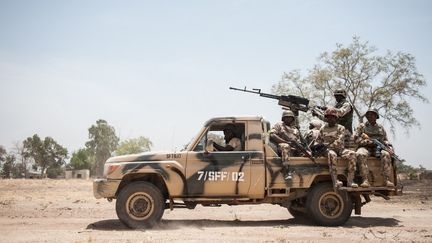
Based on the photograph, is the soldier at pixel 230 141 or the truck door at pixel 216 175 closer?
the truck door at pixel 216 175

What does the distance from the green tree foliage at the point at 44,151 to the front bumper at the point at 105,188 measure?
76.6 m

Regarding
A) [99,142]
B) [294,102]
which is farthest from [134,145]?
[294,102]

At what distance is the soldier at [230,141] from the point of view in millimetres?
8289

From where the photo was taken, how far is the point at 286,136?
846 cm

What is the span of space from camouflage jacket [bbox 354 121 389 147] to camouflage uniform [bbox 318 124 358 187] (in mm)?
438

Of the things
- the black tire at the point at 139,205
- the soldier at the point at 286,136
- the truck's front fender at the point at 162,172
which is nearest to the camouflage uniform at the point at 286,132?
the soldier at the point at 286,136

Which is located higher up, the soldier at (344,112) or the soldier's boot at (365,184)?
the soldier at (344,112)

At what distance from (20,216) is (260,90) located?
727 cm

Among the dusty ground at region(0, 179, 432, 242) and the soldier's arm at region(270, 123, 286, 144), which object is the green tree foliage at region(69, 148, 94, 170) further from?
the soldier's arm at region(270, 123, 286, 144)

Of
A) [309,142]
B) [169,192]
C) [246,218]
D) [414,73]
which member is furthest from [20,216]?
[414,73]

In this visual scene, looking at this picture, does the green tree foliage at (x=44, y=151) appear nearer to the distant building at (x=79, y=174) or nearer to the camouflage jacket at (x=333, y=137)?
the distant building at (x=79, y=174)

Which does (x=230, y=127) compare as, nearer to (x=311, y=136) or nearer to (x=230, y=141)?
(x=230, y=141)

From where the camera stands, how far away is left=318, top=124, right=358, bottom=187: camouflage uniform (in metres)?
8.08

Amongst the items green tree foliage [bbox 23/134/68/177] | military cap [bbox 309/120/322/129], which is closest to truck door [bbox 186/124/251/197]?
military cap [bbox 309/120/322/129]
